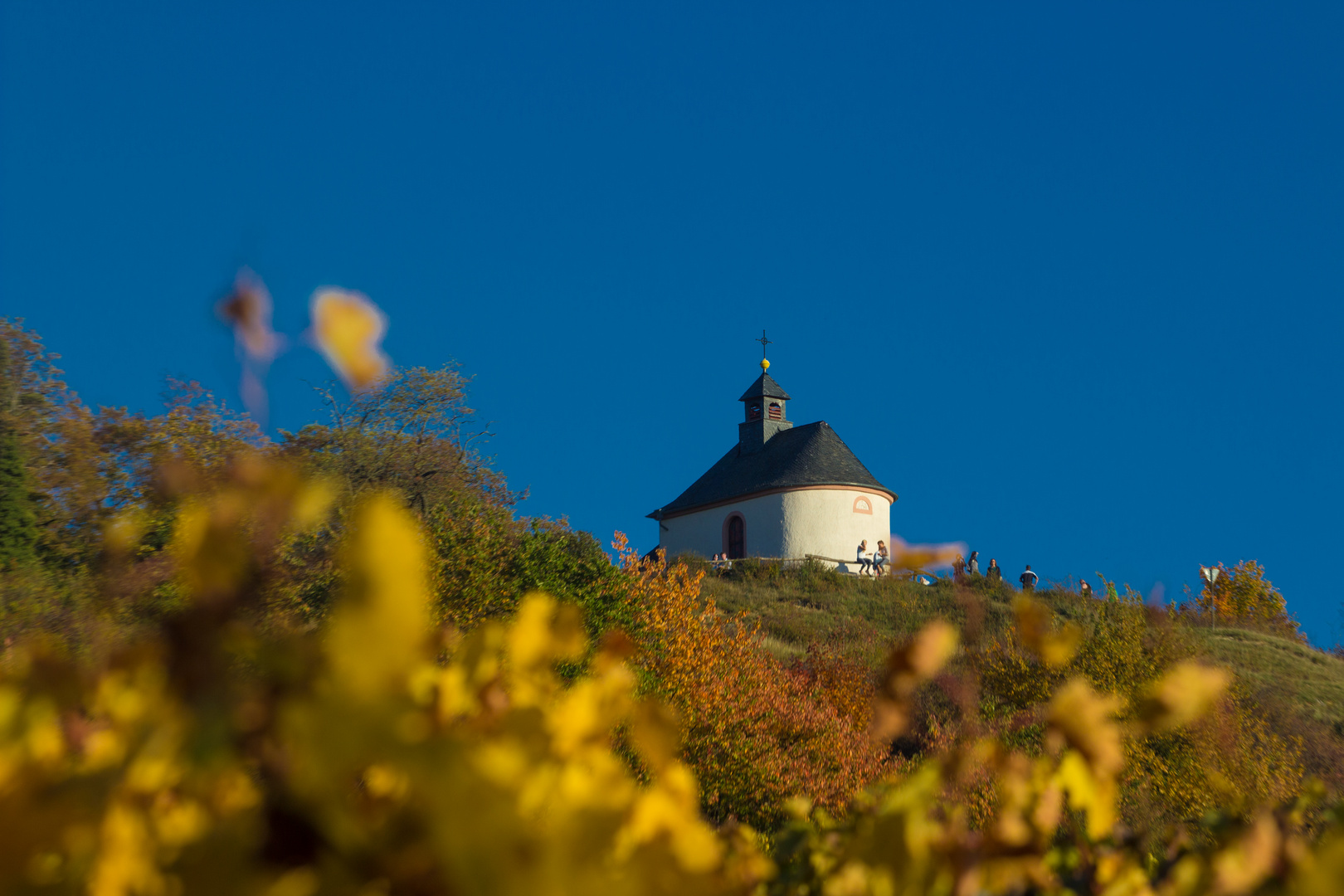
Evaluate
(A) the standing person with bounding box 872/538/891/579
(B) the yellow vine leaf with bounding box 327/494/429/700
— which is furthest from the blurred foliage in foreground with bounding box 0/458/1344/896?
(A) the standing person with bounding box 872/538/891/579

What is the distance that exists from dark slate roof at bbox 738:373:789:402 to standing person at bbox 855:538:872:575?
9.49 m

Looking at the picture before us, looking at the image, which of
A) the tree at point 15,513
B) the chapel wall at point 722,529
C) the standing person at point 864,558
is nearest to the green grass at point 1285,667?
the standing person at point 864,558

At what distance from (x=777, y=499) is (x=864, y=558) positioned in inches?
164

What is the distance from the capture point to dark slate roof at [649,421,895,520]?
37.2 m

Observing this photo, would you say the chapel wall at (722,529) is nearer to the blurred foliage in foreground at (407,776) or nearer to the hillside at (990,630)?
the hillside at (990,630)

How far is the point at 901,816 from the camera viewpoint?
3.20 ft

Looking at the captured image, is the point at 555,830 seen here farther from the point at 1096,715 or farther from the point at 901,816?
the point at 1096,715

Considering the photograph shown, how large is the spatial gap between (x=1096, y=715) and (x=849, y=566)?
34985 mm

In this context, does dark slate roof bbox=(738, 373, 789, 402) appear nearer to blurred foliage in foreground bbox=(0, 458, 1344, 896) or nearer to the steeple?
the steeple

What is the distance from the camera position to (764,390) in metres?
43.2

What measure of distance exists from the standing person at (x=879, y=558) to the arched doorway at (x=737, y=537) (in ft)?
17.1

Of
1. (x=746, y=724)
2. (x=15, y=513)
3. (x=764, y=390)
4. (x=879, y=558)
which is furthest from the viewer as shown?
(x=764, y=390)

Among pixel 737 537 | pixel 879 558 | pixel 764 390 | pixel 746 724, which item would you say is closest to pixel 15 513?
pixel 746 724

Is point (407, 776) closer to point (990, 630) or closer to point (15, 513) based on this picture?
point (15, 513)
